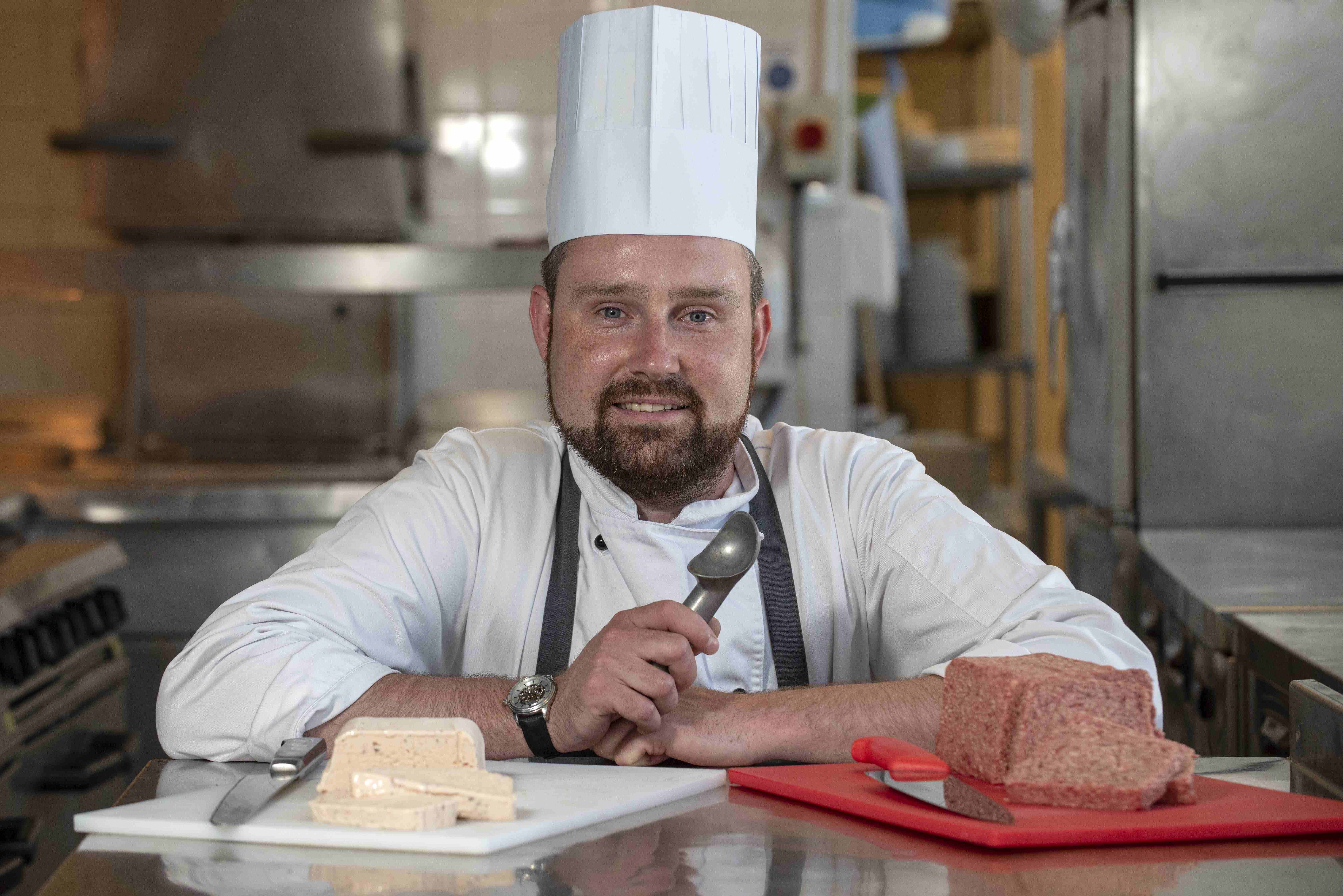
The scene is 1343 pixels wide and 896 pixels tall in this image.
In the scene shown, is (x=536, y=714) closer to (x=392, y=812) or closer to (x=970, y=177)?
(x=392, y=812)

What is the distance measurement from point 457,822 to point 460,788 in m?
0.02

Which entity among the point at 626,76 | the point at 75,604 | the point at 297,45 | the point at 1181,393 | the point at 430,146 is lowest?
the point at 75,604

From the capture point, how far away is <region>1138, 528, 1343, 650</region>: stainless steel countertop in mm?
1601

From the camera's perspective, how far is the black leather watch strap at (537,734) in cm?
124

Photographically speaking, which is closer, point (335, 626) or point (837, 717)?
point (837, 717)

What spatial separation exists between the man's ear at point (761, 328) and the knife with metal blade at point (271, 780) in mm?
833

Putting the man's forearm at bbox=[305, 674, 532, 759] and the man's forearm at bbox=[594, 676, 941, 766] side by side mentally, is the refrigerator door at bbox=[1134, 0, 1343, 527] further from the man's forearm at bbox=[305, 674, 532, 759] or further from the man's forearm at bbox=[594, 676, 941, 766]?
the man's forearm at bbox=[305, 674, 532, 759]

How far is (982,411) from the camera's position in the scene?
5898mm

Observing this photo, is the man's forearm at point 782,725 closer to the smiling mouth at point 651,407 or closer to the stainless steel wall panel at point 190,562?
the smiling mouth at point 651,407

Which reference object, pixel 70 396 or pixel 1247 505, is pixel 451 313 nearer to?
pixel 70 396

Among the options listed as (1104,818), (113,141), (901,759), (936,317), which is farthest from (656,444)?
(936,317)

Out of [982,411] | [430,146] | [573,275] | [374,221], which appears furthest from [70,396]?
[982,411]

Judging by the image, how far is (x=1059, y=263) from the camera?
9.19 ft

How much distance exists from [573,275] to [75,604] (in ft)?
4.07
